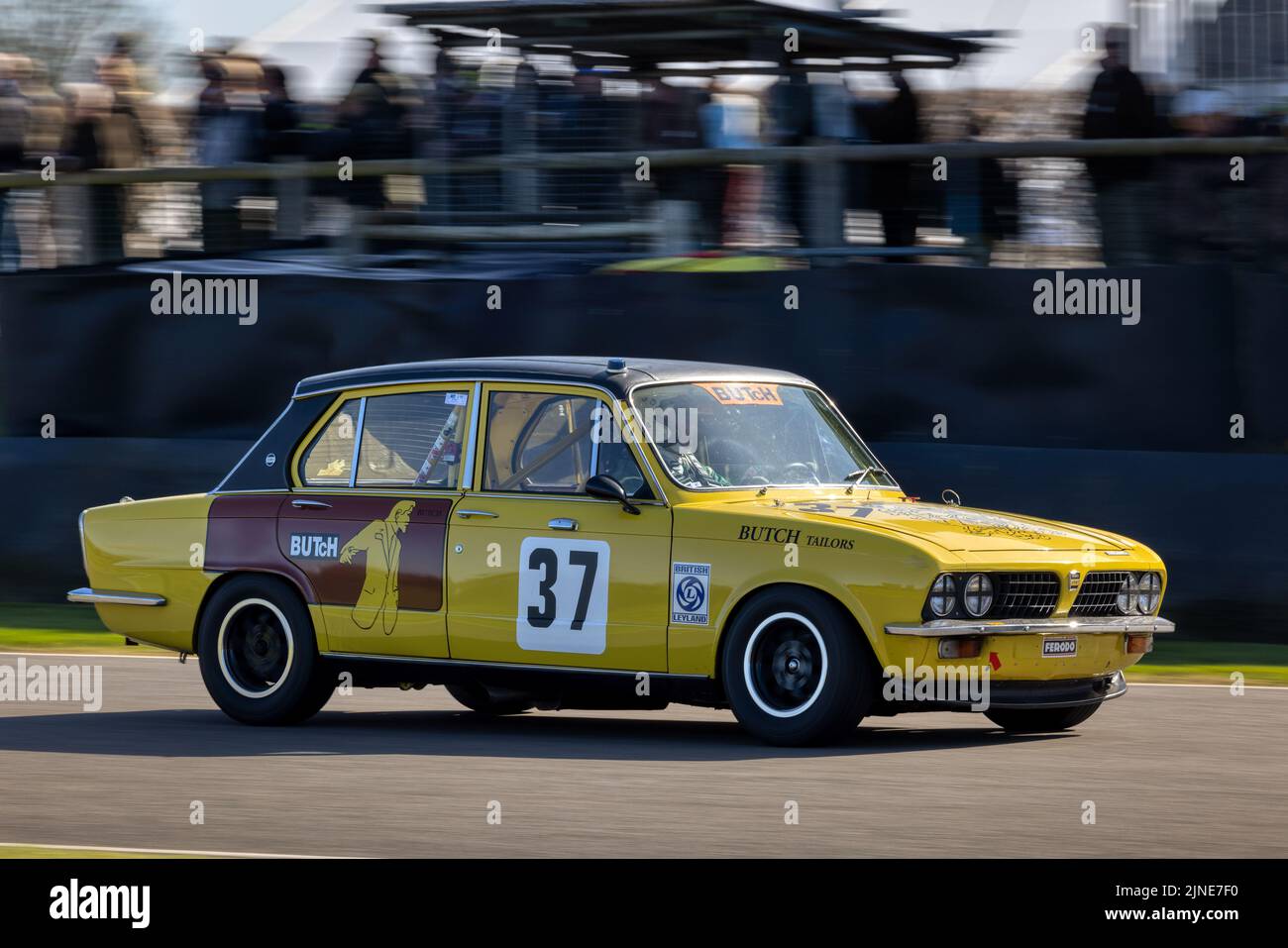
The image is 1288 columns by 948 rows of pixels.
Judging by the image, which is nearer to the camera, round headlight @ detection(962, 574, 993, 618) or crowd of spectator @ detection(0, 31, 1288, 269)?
round headlight @ detection(962, 574, 993, 618)

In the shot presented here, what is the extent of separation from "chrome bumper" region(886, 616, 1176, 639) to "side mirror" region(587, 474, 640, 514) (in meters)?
1.27

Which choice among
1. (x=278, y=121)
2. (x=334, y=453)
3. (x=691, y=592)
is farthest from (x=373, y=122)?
(x=691, y=592)

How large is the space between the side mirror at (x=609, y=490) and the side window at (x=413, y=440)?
0.80 metres

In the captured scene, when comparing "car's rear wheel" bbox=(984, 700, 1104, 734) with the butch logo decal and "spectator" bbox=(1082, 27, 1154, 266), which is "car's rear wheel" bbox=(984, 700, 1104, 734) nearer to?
the butch logo decal

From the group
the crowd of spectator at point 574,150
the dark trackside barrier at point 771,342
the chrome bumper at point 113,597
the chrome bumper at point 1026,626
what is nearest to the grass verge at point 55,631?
the dark trackside barrier at point 771,342

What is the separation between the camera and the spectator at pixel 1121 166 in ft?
41.9

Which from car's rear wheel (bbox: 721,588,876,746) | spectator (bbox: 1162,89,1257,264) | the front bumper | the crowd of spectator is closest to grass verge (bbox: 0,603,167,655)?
the crowd of spectator

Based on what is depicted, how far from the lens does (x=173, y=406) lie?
1566 centimetres

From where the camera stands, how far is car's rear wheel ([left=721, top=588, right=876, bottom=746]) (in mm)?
8148

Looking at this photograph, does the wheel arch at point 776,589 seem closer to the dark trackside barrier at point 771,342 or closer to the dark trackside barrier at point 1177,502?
the dark trackside barrier at point 1177,502

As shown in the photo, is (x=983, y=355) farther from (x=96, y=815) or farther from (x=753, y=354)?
(x=96, y=815)

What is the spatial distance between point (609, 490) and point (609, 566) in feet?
1.03
